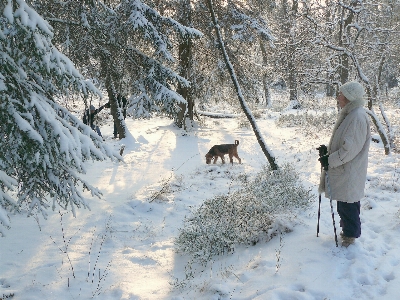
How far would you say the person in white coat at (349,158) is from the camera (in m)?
3.82

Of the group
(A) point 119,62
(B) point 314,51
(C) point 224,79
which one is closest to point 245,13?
(C) point 224,79

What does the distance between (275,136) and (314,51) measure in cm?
492

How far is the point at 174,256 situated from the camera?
490 cm

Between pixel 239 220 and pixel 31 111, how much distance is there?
351cm

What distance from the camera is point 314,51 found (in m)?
10.4

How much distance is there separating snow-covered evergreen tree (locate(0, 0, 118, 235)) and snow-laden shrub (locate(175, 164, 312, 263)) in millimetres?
2015

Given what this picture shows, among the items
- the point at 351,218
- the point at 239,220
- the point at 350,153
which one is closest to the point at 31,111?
the point at 239,220

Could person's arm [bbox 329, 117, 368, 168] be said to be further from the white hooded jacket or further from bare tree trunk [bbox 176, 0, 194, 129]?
bare tree trunk [bbox 176, 0, 194, 129]

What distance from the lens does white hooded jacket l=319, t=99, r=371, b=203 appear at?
3814mm

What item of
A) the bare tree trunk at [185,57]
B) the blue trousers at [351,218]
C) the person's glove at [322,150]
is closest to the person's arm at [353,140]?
the person's glove at [322,150]

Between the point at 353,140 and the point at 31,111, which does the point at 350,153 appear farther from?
the point at 31,111

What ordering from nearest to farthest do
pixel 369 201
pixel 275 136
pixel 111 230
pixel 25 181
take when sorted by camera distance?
pixel 25 181 < pixel 111 230 < pixel 369 201 < pixel 275 136

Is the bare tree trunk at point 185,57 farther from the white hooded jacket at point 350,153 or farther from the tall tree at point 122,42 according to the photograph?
the white hooded jacket at point 350,153

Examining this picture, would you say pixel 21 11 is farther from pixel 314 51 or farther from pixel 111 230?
pixel 314 51
